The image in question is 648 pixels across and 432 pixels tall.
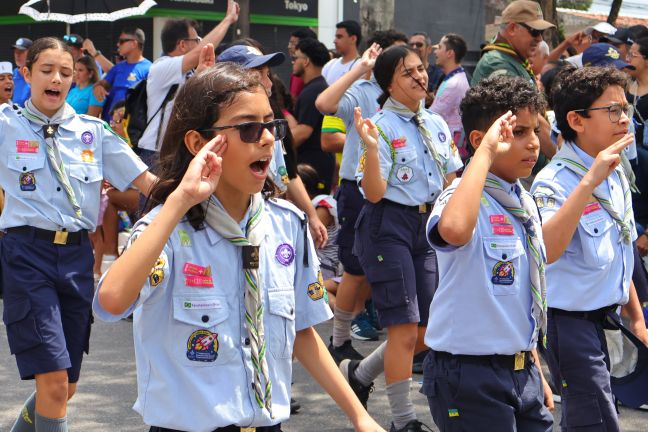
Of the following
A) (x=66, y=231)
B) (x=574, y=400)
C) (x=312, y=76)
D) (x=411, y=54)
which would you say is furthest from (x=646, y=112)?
(x=66, y=231)

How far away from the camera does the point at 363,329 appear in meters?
8.77

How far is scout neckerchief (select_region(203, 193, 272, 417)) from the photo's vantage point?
129 inches

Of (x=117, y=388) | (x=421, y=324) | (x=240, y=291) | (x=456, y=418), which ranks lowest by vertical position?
(x=117, y=388)

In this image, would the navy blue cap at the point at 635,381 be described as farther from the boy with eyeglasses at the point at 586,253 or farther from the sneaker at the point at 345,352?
the sneaker at the point at 345,352

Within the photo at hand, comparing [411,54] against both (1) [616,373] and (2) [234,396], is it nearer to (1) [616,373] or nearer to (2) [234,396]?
(1) [616,373]

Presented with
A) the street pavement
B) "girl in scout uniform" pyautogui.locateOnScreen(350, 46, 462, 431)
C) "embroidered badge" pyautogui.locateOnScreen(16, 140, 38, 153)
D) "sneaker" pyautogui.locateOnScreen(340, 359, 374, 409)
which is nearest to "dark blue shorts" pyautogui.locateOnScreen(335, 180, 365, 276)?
the street pavement

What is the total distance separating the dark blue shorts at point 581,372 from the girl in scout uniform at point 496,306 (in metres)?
0.50

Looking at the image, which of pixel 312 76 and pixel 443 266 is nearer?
pixel 443 266

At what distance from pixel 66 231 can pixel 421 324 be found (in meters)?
2.17

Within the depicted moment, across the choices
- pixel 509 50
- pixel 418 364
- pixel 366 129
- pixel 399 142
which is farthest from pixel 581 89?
pixel 418 364

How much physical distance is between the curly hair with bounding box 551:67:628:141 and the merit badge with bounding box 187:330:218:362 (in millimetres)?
2466

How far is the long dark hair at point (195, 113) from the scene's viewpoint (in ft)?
11.2

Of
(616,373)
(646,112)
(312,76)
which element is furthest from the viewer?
(312,76)

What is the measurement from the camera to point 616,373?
5238mm
